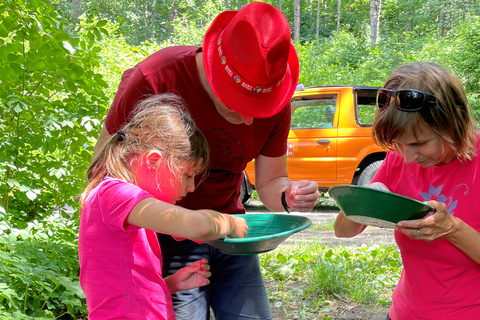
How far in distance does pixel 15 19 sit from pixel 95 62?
0.49 metres

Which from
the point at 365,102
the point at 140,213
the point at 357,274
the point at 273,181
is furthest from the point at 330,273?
the point at 365,102

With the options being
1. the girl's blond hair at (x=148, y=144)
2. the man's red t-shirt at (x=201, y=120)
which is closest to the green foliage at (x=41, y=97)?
the man's red t-shirt at (x=201, y=120)

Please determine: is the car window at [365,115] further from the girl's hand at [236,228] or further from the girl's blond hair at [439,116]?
the girl's hand at [236,228]

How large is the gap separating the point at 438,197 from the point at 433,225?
0.25 metres

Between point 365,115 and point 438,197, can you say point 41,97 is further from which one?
point 365,115

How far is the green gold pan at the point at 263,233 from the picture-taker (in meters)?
1.37

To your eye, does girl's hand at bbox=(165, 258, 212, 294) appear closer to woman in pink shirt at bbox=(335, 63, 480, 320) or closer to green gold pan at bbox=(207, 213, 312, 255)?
green gold pan at bbox=(207, 213, 312, 255)

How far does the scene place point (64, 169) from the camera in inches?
119

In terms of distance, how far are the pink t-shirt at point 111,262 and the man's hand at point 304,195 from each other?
0.66 metres

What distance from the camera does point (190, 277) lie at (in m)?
1.77

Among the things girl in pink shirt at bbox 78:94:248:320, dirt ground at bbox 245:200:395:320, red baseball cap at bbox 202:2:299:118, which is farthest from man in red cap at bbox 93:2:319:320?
dirt ground at bbox 245:200:395:320

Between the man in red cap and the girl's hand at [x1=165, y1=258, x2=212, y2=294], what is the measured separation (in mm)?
48

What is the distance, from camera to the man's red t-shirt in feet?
5.68

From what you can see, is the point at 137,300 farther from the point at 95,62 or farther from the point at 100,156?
the point at 95,62
